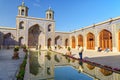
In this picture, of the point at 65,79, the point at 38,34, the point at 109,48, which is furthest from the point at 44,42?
the point at 65,79

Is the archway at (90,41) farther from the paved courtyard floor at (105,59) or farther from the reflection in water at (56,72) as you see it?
the reflection in water at (56,72)

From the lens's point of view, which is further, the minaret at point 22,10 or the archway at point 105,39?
the minaret at point 22,10

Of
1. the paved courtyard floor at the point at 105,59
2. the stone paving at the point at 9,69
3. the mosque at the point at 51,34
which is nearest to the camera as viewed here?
the stone paving at the point at 9,69

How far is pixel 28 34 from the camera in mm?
31750

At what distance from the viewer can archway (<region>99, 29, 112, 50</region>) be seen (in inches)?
803

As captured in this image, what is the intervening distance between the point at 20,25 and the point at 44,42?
7.45 m

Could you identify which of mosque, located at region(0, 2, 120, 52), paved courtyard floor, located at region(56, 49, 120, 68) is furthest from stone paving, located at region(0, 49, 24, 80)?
mosque, located at region(0, 2, 120, 52)

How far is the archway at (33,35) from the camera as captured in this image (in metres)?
32.2

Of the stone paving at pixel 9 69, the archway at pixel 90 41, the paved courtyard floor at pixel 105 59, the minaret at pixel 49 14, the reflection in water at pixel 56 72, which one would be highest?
the minaret at pixel 49 14

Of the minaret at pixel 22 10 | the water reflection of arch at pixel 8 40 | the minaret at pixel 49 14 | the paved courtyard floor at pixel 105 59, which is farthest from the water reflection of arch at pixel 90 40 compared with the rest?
the water reflection of arch at pixel 8 40

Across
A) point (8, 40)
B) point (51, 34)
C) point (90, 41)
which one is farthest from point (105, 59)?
point (8, 40)

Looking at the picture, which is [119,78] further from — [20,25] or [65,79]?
[20,25]

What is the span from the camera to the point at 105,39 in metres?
21.3

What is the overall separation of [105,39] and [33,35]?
759 inches
